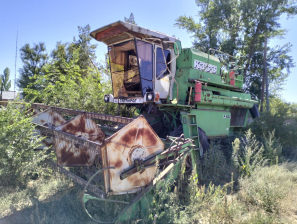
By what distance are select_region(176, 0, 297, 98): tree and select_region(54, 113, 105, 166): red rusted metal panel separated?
14929mm

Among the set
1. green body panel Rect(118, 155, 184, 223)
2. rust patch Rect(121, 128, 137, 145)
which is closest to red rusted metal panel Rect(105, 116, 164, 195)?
rust patch Rect(121, 128, 137, 145)

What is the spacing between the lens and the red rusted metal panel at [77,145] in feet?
13.3

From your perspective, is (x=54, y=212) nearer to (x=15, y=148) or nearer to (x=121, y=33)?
(x=15, y=148)

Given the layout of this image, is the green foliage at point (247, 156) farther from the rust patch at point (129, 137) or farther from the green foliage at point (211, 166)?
the rust patch at point (129, 137)

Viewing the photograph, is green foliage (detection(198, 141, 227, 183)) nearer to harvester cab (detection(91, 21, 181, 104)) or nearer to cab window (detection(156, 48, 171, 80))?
harvester cab (detection(91, 21, 181, 104))

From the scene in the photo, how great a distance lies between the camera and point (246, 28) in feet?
58.7

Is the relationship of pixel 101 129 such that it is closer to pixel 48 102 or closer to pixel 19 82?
pixel 48 102

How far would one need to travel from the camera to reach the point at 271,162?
527cm

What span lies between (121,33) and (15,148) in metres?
3.02

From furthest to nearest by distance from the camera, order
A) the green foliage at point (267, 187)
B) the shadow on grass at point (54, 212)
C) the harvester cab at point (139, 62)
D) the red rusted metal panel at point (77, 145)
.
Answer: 1. the harvester cab at point (139, 62)
2. the red rusted metal panel at point (77, 145)
3. the green foliage at point (267, 187)
4. the shadow on grass at point (54, 212)

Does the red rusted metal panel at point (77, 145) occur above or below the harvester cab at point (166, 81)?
below

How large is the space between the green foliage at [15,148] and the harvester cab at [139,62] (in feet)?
7.98

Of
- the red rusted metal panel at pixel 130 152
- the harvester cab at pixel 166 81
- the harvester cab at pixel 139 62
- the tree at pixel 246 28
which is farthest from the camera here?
the tree at pixel 246 28

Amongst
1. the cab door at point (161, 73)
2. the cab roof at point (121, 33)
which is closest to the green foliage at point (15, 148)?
the cab roof at point (121, 33)
